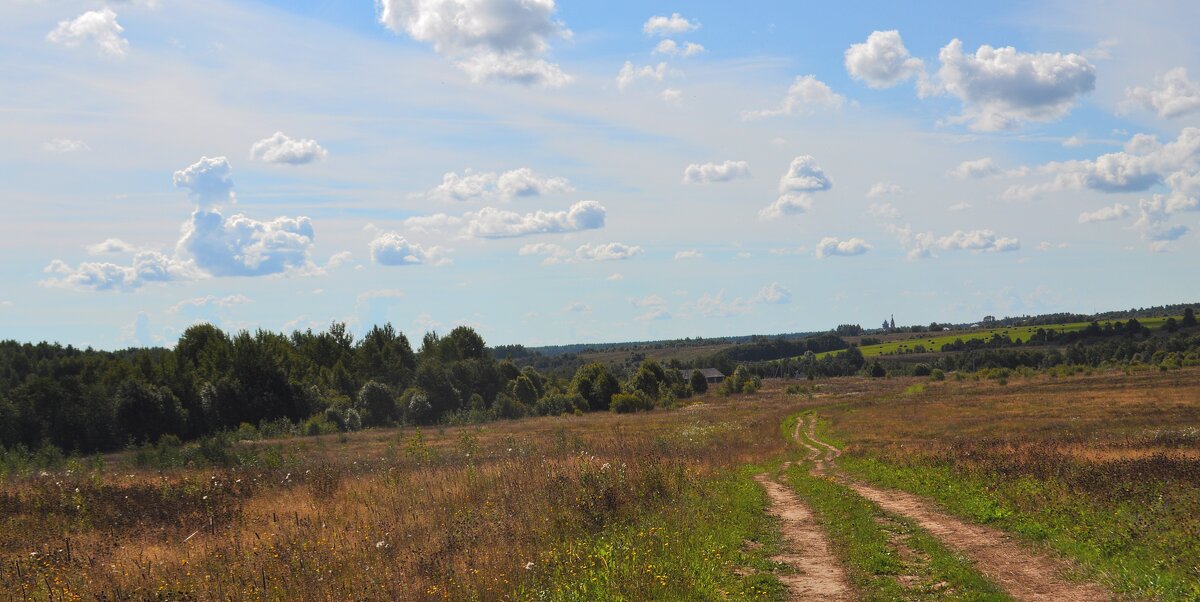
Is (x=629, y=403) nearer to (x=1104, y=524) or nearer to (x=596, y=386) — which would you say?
(x=596, y=386)

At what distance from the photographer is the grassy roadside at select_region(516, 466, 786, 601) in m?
9.73

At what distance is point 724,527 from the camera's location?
1438cm

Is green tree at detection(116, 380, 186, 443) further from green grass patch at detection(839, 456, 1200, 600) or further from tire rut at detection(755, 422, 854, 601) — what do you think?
green grass patch at detection(839, 456, 1200, 600)

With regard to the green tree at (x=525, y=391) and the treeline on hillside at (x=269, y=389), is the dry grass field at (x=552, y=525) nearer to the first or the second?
the treeline on hillside at (x=269, y=389)

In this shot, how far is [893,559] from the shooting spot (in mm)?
11969

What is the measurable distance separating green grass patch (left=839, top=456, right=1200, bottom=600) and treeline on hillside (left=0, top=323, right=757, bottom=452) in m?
52.2

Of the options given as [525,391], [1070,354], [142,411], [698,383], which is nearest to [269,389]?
[142,411]

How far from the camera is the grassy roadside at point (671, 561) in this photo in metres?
9.73

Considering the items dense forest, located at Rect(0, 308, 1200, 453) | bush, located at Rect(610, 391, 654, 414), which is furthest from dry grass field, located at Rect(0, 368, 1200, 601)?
bush, located at Rect(610, 391, 654, 414)

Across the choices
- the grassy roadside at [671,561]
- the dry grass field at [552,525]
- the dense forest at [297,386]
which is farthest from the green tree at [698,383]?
the grassy roadside at [671,561]

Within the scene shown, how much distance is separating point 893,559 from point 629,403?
75.5 m

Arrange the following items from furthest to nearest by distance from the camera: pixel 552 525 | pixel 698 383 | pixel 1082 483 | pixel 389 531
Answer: pixel 698 383 < pixel 1082 483 < pixel 552 525 < pixel 389 531

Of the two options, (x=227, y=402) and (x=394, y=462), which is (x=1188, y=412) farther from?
(x=227, y=402)

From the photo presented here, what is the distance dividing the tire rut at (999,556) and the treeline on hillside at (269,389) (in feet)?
167
